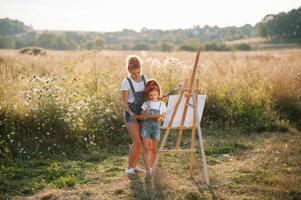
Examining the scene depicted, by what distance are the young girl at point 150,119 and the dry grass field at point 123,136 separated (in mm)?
459

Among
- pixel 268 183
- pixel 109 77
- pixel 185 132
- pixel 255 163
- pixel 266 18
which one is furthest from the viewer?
pixel 266 18

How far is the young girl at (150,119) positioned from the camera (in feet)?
23.8

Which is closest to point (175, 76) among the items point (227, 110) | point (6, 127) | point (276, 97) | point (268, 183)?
point (227, 110)

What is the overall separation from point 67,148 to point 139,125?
7.23 feet

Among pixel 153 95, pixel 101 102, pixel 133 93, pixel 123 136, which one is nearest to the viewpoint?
pixel 153 95

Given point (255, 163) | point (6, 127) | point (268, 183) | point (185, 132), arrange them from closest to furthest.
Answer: point (268, 183), point (255, 163), point (6, 127), point (185, 132)

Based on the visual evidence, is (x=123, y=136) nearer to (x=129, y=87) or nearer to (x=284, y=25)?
(x=129, y=87)

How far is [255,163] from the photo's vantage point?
8.43 metres

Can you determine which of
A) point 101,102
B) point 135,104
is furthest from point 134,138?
point 101,102

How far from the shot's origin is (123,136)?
10008mm

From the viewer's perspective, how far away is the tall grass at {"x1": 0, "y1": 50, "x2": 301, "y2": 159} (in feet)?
30.3

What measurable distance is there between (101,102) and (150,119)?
3.31 meters

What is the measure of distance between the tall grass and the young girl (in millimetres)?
2127

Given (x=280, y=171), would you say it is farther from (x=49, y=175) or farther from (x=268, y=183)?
(x=49, y=175)
